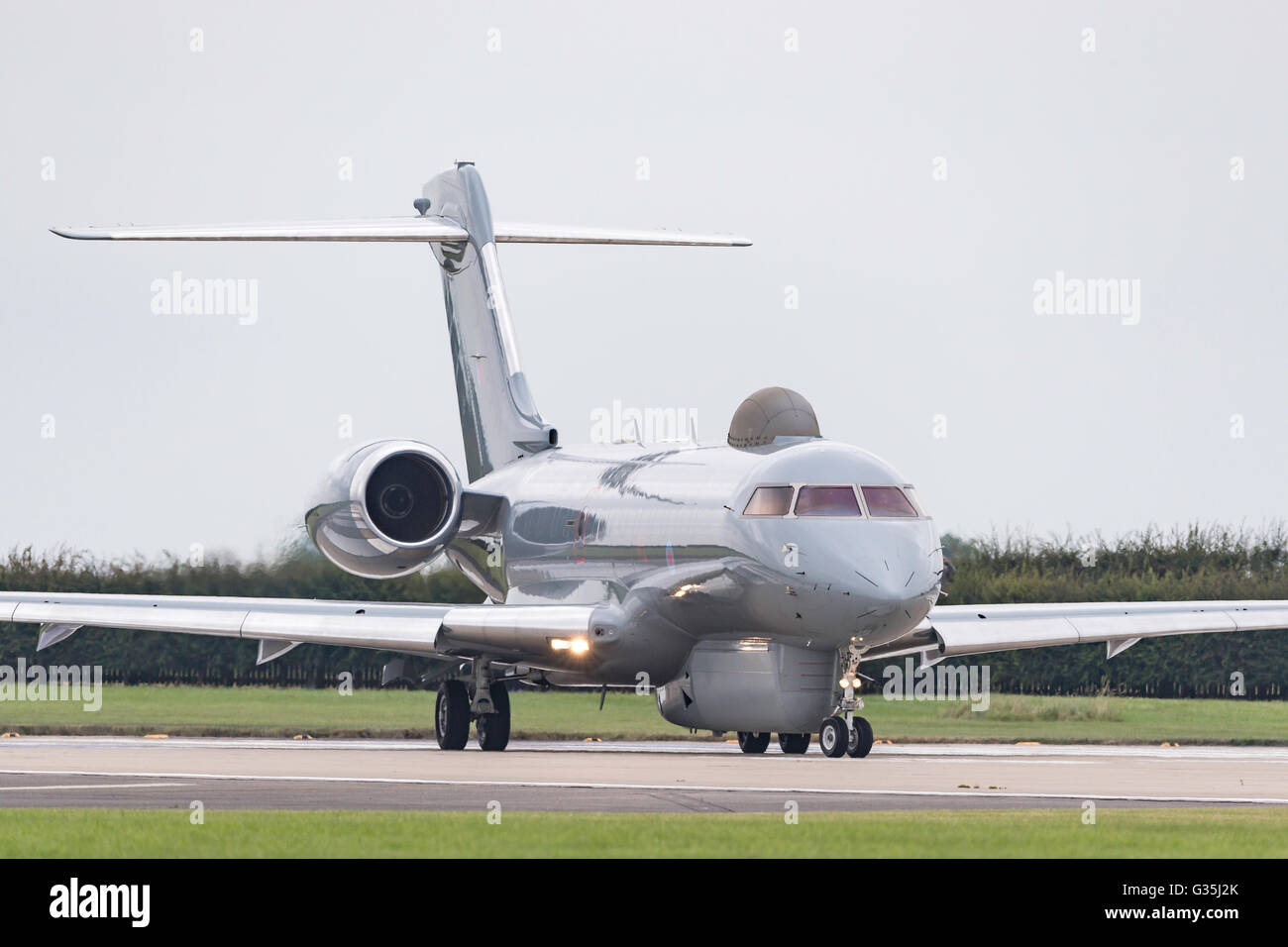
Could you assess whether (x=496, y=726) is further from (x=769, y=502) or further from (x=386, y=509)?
(x=769, y=502)

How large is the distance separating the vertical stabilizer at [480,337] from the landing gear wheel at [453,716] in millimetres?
5757

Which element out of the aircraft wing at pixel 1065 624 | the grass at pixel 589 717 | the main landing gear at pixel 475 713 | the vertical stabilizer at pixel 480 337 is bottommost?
the grass at pixel 589 717

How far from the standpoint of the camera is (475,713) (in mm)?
32188

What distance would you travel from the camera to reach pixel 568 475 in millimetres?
33219

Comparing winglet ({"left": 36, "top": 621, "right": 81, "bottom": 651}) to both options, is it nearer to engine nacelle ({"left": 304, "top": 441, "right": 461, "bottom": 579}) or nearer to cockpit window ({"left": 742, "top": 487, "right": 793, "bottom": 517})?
engine nacelle ({"left": 304, "top": 441, "right": 461, "bottom": 579})

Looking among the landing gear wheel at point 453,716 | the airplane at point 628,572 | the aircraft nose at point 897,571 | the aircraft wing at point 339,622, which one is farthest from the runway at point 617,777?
the aircraft nose at point 897,571

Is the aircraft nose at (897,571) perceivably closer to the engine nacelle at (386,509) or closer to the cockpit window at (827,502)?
the cockpit window at (827,502)

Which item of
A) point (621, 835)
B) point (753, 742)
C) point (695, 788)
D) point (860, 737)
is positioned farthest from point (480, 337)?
point (621, 835)

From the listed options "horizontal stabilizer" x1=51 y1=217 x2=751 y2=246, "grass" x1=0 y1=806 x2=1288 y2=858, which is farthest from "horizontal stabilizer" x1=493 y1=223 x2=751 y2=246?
"grass" x1=0 y1=806 x2=1288 y2=858

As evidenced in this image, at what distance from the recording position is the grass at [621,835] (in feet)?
48.4

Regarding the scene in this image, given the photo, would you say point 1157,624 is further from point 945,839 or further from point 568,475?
point 945,839

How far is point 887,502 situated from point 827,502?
76 centimetres

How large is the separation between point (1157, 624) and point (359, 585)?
2107 cm
